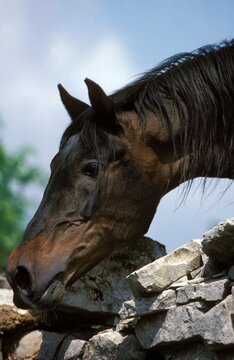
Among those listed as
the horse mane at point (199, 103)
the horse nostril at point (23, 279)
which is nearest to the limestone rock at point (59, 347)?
the horse nostril at point (23, 279)

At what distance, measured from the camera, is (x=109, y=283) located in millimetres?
5199

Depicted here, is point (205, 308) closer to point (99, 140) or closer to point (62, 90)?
point (99, 140)

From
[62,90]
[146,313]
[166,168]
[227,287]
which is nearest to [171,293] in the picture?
[146,313]

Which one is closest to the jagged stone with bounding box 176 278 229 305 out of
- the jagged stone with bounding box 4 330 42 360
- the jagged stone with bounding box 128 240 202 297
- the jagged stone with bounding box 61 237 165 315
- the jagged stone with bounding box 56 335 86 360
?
the jagged stone with bounding box 128 240 202 297

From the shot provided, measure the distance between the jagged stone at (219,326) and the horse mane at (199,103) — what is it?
0.94 metres

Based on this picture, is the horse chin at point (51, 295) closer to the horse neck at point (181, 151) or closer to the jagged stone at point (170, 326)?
the jagged stone at point (170, 326)

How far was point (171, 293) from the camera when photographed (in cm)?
412

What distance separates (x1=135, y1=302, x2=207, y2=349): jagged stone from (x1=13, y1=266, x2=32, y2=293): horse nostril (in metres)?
0.94

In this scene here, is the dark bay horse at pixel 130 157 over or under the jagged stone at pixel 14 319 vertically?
over

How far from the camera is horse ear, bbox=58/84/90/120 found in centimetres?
468

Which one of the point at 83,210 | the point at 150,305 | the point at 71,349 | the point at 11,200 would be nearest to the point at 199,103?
the point at 83,210

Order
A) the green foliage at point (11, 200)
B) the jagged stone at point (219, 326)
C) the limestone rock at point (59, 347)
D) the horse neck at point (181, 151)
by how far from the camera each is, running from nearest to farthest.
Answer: the jagged stone at point (219, 326), the horse neck at point (181, 151), the limestone rock at point (59, 347), the green foliage at point (11, 200)

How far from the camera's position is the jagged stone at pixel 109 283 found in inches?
200

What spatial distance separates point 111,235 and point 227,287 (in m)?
0.81
